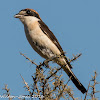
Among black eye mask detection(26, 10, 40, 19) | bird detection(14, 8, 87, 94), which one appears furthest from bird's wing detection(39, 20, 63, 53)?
black eye mask detection(26, 10, 40, 19)

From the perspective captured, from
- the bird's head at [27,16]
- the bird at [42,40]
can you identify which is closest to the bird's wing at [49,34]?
the bird at [42,40]

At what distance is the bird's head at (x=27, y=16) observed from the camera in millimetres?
5036

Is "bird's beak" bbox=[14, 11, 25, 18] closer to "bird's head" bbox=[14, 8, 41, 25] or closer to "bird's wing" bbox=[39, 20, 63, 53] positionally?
"bird's head" bbox=[14, 8, 41, 25]

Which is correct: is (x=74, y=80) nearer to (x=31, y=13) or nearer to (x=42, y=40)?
(x=42, y=40)

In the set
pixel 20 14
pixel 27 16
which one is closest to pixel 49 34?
pixel 27 16

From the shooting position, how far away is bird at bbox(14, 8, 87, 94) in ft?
15.1

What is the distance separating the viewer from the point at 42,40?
4.68 metres

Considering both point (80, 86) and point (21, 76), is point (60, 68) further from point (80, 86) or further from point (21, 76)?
point (80, 86)

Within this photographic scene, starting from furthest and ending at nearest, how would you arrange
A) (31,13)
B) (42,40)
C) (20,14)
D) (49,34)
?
1. (31,13)
2. (20,14)
3. (49,34)
4. (42,40)

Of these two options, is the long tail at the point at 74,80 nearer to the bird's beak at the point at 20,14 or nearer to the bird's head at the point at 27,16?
the bird's head at the point at 27,16

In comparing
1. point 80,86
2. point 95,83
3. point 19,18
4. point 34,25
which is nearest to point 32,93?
point 95,83

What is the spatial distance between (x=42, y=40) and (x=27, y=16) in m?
0.82

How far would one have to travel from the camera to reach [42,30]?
4875mm

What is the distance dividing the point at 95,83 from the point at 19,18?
9.34 feet
